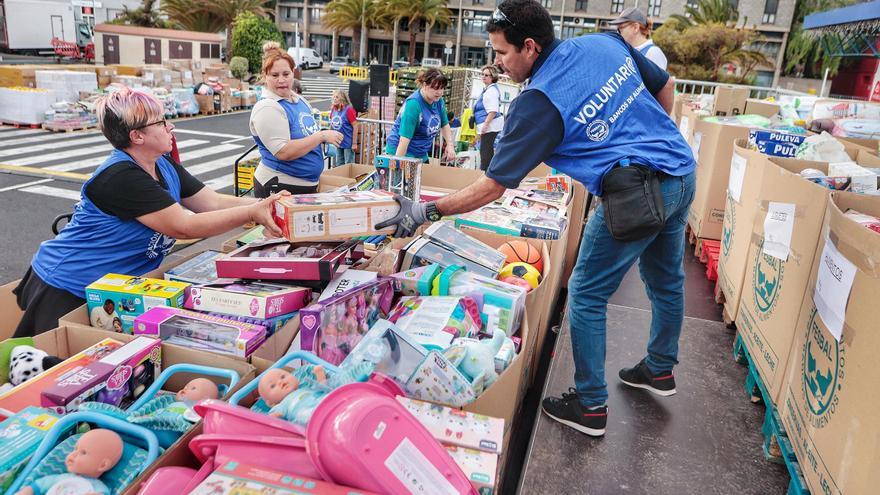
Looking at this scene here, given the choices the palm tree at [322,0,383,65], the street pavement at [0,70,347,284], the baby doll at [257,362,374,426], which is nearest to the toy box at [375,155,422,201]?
the baby doll at [257,362,374,426]

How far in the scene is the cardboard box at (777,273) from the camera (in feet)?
8.45

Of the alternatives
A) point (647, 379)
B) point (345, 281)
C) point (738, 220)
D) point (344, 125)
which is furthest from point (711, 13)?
point (345, 281)

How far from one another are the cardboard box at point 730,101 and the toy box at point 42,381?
723 centimetres

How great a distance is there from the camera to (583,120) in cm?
240

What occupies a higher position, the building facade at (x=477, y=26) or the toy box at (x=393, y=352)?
the building facade at (x=477, y=26)

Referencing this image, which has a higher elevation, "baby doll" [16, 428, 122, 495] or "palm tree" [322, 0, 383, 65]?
"palm tree" [322, 0, 383, 65]

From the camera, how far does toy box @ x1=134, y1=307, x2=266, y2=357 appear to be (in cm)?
230

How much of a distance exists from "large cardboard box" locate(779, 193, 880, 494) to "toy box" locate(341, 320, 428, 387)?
1415 mm

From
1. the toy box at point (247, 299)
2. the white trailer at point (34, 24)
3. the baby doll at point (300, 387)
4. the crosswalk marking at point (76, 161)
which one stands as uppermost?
the white trailer at point (34, 24)

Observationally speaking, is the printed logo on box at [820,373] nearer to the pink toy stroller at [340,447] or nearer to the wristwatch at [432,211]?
the pink toy stroller at [340,447]

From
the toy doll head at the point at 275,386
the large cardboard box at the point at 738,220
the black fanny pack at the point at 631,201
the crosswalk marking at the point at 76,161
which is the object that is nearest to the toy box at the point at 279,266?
the toy doll head at the point at 275,386

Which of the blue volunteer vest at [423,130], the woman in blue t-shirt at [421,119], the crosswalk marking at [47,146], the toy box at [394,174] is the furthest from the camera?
the crosswalk marking at [47,146]

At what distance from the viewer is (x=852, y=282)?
6.56 ft

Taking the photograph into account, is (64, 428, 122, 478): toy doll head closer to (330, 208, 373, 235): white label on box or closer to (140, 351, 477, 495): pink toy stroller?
(140, 351, 477, 495): pink toy stroller
